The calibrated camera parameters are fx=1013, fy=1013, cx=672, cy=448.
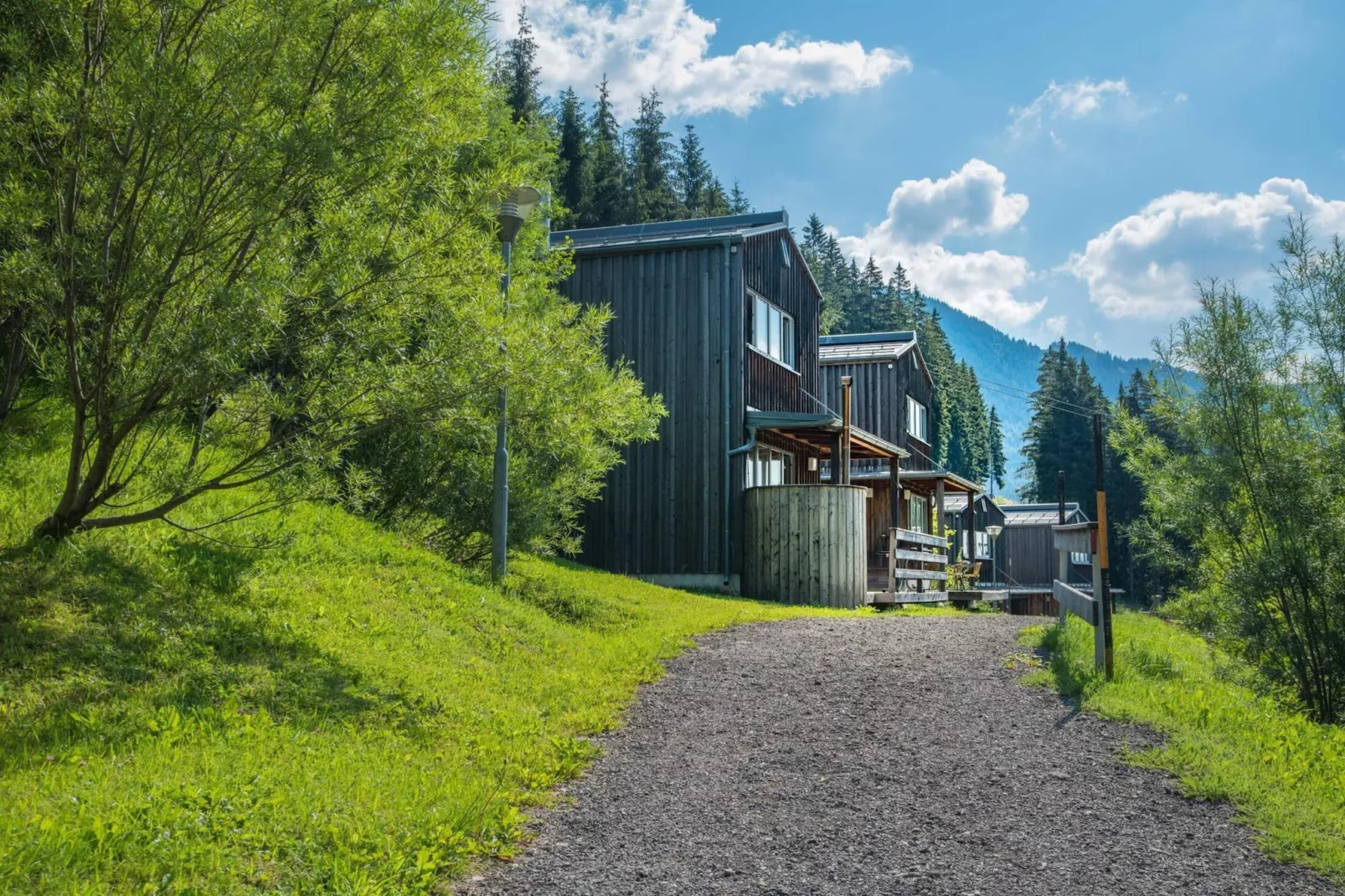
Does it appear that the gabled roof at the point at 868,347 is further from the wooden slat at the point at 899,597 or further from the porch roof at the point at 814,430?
the wooden slat at the point at 899,597

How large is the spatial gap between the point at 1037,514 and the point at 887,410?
24847mm

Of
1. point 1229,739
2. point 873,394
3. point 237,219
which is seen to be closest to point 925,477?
point 873,394

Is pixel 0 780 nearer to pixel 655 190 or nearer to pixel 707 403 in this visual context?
pixel 707 403

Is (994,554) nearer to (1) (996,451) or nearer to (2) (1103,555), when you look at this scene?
(2) (1103,555)

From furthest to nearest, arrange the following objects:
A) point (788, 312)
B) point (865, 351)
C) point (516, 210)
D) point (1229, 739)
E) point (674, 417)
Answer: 1. point (865, 351)
2. point (788, 312)
3. point (674, 417)
4. point (516, 210)
5. point (1229, 739)

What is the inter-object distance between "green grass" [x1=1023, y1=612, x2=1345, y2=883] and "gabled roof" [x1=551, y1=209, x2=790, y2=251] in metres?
10.5

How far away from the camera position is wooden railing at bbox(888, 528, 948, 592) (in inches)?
711

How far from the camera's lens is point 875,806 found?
18.0ft

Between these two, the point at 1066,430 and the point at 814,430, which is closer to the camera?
the point at 814,430

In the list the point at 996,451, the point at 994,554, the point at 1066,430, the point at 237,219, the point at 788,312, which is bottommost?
the point at 994,554

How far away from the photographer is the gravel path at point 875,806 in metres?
4.50

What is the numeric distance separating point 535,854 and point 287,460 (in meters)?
3.15

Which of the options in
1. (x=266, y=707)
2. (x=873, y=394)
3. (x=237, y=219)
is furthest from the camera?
(x=873, y=394)

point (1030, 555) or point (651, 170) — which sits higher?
point (651, 170)
